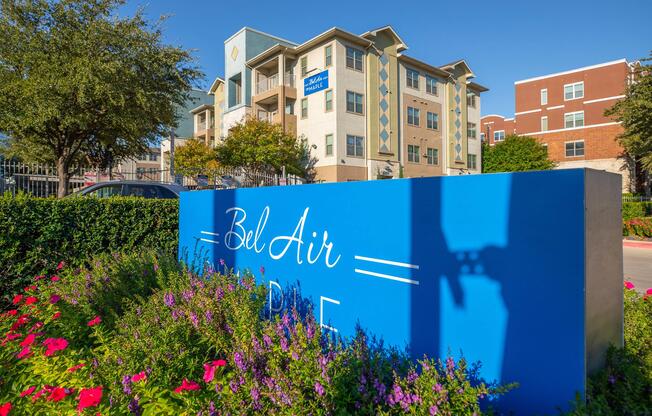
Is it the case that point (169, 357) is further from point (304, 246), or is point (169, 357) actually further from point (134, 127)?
point (134, 127)

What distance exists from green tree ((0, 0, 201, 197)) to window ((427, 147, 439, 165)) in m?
26.6

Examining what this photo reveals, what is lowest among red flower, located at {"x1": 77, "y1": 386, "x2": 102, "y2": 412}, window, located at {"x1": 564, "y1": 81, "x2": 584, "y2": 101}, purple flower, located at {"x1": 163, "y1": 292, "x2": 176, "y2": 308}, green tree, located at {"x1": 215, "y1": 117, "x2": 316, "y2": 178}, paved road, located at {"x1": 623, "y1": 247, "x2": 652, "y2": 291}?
paved road, located at {"x1": 623, "y1": 247, "x2": 652, "y2": 291}

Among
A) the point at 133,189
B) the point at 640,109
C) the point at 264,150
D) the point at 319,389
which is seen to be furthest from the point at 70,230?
the point at 640,109

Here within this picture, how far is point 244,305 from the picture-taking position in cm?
348

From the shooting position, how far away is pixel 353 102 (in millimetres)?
30734

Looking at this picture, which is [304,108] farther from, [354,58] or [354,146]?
[354,58]

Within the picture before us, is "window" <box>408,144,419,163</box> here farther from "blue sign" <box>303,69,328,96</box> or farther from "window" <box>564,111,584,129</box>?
"window" <box>564,111,584,129</box>

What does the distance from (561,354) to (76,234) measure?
769cm

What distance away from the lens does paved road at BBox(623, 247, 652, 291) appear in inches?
345

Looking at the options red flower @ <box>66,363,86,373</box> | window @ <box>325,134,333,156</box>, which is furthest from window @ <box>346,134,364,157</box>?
red flower @ <box>66,363,86,373</box>

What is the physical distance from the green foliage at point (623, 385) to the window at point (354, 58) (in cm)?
3036

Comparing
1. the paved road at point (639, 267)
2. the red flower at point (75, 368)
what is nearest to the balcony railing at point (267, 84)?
the paved road at point (639, 267)

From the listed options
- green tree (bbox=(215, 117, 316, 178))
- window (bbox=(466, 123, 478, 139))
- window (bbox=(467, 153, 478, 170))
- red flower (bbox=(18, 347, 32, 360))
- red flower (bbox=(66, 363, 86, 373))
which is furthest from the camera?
window (bbox=(466, 123, 478, 139))

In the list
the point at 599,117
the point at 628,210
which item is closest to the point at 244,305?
the point at 628,210
